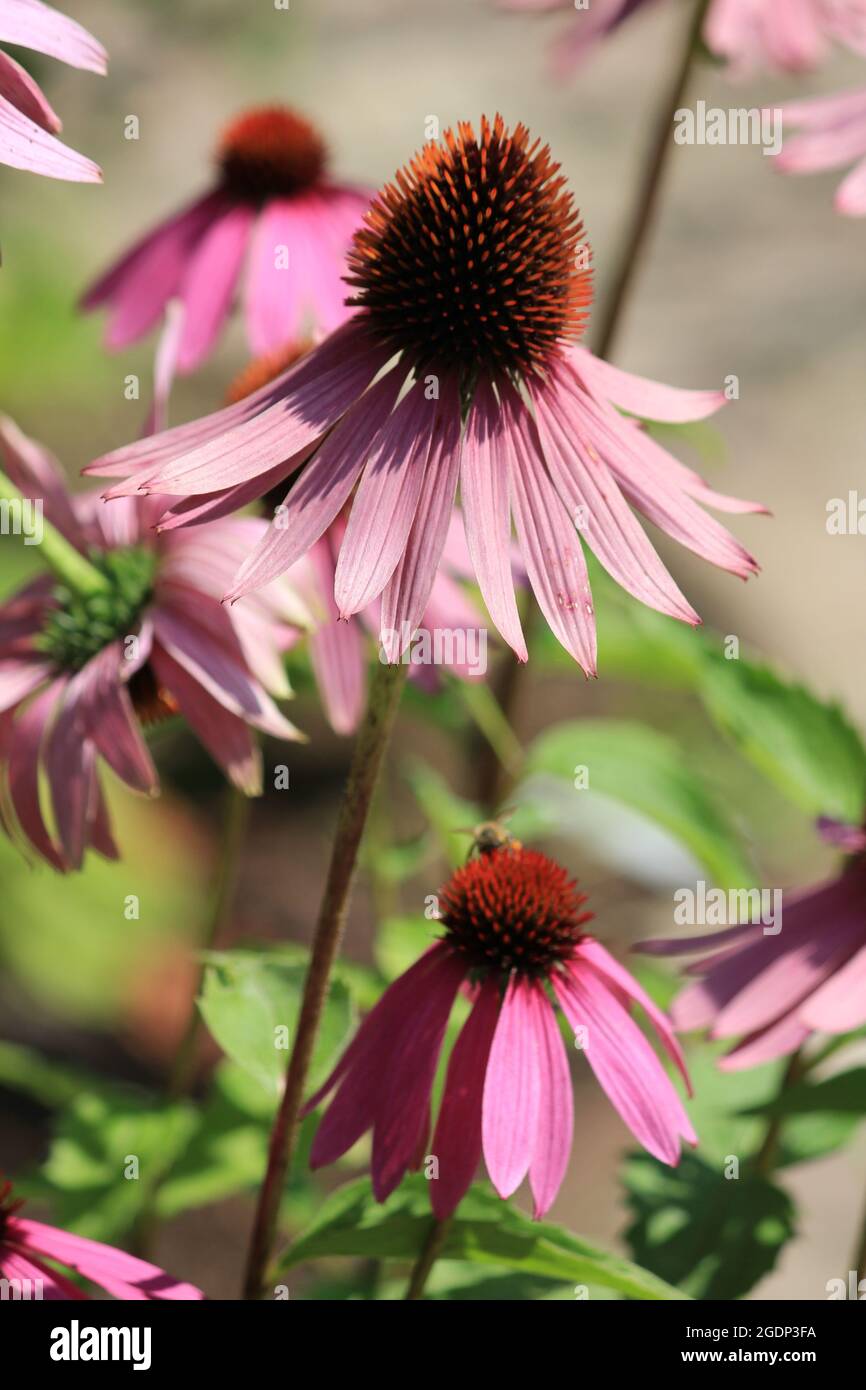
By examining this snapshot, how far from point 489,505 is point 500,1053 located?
7.8 inches

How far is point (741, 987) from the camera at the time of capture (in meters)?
0.69

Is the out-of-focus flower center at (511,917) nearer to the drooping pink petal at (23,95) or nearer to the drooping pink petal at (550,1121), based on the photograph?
the drooping pink petal at (550,1121)

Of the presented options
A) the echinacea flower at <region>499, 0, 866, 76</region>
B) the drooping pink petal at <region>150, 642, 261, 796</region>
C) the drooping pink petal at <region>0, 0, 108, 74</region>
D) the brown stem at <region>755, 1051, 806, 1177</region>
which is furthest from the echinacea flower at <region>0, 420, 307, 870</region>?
the echinacea flower at <region>499, 0, 866, 76</region>

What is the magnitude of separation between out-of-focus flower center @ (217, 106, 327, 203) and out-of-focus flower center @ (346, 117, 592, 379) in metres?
0.44

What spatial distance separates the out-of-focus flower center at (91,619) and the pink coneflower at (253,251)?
191mm

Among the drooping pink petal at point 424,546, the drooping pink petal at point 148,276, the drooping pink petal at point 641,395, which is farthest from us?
the drooping pink petal at point 148,276

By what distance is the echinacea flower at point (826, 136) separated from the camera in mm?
898

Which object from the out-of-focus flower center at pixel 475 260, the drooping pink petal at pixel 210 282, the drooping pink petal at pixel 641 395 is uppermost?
the drooping pink petal at pixel 210 282

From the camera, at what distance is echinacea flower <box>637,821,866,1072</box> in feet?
2.11

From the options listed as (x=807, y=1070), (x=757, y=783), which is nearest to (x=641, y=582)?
(x=807, y=1070)

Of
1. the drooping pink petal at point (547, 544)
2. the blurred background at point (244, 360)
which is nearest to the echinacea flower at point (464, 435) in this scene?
the drooping pink petal at point (547, 544)

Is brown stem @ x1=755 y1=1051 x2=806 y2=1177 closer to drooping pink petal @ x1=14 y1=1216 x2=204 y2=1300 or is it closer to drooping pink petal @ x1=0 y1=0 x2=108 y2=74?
drooping pink petal @ x1=14 y1=1216 x2=204 y2=1300

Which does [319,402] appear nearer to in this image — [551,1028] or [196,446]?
[196,446]

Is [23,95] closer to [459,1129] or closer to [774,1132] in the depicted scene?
[459,1129]
